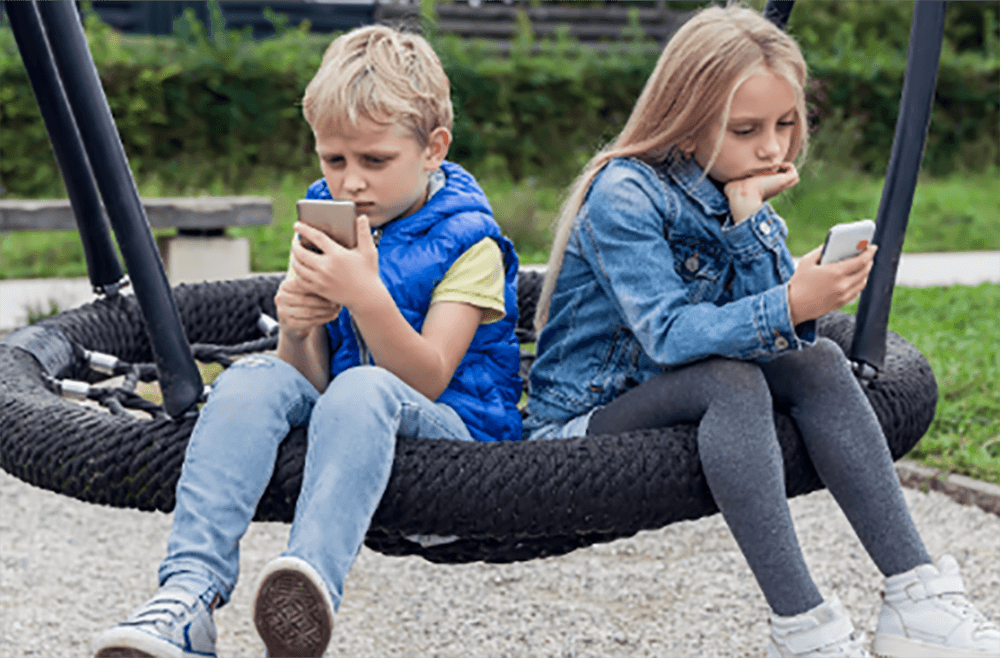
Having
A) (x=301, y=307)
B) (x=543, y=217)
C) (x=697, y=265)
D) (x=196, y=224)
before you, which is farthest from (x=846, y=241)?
(x=543, y=217)

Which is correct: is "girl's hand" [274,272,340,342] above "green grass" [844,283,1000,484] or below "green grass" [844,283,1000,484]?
above

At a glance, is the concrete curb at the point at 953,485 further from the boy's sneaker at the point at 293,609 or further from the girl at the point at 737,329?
the boy's sneaker at the point at 293,609

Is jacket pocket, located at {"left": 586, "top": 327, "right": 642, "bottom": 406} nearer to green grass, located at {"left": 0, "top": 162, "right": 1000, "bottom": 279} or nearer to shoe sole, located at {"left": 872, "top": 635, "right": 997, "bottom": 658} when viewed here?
shoe sole, located at {"left": 872, "top": 635, "right": 997, "bottom": 658}

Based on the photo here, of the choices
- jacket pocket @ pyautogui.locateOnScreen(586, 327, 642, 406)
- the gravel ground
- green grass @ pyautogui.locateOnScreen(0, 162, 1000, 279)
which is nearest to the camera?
jacket pocket @ pyautogui.locateOnScreen(586, 327, 642, 406)

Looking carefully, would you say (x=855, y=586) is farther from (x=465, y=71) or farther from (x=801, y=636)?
(x=465, y=71)

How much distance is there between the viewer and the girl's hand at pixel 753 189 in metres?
1.38

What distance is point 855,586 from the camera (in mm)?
2285

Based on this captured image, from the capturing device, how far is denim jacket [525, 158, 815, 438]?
1297 millimetres

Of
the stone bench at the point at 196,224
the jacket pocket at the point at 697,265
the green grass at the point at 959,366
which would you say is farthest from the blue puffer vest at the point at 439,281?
the stone bench at the point at 196,224

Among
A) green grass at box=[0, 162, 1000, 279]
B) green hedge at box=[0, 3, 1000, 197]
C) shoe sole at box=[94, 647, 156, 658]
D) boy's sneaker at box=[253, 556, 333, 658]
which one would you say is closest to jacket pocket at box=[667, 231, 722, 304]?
boy's sneaker at box=[253, 556, 333, 658]

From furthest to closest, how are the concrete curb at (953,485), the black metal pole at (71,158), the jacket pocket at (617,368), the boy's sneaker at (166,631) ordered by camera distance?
the concrete curb at (953,485)
the black metal pole at (71,158)
the jacket pocket at (617,368)
the boy's sneaker at (166,631)

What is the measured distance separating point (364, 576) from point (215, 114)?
4.25 meters

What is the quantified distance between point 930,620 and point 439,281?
720 millimetres

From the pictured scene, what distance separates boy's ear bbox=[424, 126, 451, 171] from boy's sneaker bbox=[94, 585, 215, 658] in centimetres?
58
